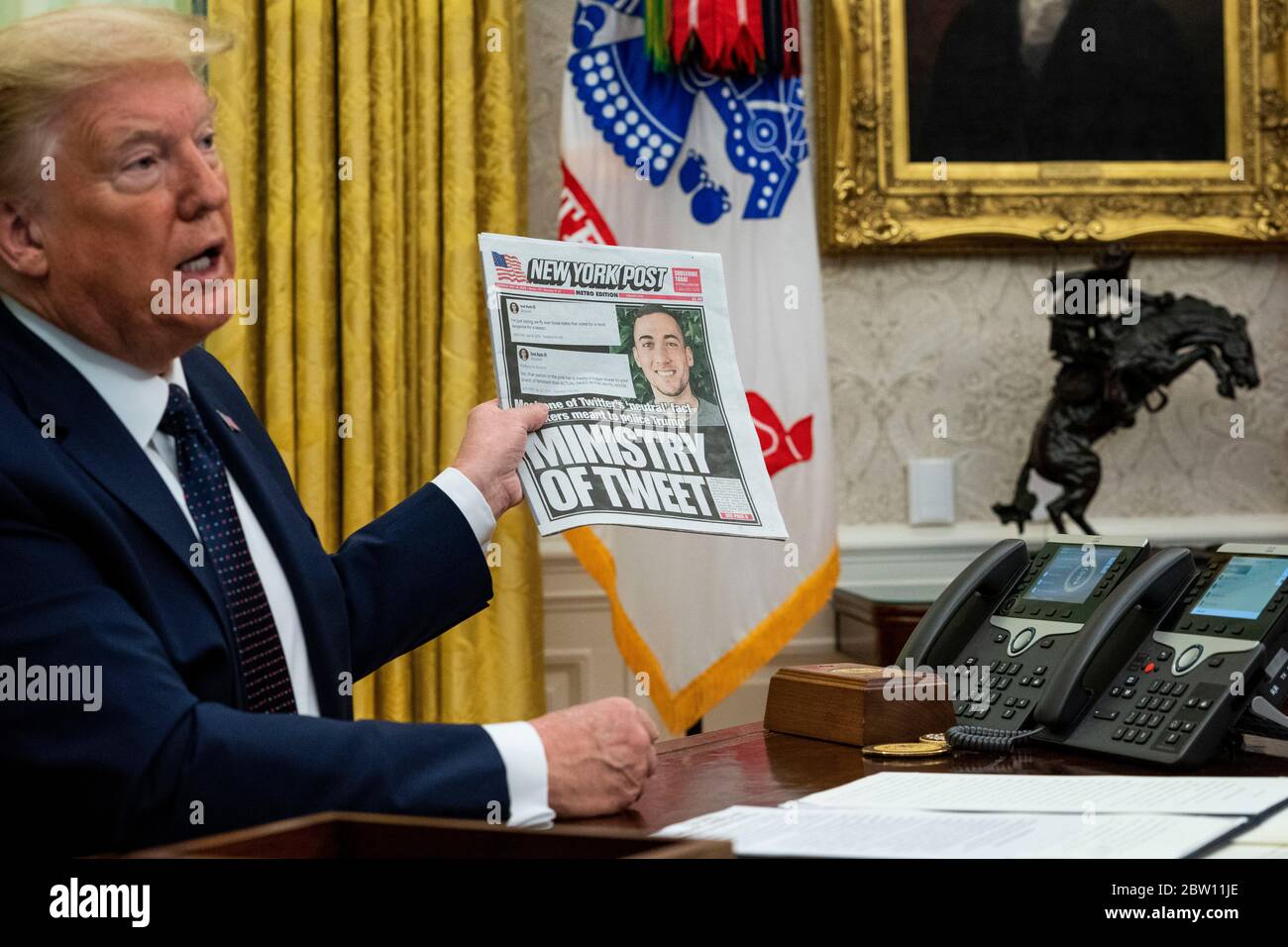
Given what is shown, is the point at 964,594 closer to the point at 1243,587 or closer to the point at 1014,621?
the point at 1014,621

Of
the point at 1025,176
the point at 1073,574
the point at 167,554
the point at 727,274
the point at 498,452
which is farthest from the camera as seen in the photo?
the point at 1025,176

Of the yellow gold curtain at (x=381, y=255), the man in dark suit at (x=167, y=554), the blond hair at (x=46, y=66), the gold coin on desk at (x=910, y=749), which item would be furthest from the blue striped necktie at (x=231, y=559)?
the yellow gold curtain at (x=381, y=255)

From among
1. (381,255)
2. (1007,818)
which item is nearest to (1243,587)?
(1007,818)

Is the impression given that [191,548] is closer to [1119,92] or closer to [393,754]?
[393,754]

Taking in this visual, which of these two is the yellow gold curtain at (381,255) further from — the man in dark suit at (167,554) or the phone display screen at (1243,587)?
the phone display screen at (1243,587)

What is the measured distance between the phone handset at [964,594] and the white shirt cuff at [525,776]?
1.78 feet

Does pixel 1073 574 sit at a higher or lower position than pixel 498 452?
lower

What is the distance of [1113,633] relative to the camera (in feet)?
4.26

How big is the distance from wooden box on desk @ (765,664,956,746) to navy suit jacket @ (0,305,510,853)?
1.44 ft

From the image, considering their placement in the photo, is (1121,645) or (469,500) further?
(469,500)

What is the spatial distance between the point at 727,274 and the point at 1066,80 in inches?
42.4

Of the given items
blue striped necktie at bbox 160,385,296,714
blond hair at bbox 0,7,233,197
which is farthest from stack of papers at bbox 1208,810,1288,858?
blond hair at bbox 0,7,233,197

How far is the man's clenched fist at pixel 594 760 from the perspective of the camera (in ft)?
3.52
